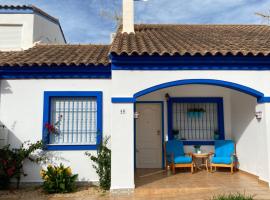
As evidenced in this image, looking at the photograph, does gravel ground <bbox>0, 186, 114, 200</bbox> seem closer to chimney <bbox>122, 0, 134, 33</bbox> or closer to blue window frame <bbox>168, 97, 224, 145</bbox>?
blue window frame <bbox>168, 97, 224, 145</bbox>

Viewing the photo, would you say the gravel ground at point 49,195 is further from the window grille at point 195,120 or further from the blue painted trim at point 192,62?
the window grille at point 195,120

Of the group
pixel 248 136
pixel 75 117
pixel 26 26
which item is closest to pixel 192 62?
pixel 248 136

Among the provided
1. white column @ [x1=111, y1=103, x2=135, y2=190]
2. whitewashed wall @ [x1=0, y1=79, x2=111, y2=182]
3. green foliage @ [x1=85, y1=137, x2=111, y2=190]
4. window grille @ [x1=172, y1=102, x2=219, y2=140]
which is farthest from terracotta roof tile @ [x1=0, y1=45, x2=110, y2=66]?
window grille @ [x1=172, y1=102, x2=219, y2=140]

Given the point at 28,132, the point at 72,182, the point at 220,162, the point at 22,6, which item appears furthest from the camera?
the point at 22,6

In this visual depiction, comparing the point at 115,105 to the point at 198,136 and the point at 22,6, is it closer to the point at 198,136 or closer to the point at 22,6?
the point at 198,136

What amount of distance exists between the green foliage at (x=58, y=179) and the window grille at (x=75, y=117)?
1247 mm

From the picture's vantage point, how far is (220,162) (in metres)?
9.41

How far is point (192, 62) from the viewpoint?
760cm

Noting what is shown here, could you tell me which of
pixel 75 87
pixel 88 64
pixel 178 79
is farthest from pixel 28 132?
pixel 178 79

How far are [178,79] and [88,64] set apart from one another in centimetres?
300

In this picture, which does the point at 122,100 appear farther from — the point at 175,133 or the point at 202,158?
the point at 202,158

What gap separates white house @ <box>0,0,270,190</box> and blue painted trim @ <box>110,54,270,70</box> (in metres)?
0.03

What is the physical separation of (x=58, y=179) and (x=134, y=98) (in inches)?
128

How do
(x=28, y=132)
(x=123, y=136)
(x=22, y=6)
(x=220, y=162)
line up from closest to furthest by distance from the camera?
1. (x=123, y=136)
2. (x=28, y=132)
3. (x=220, y=162)
4. (x=22, y=6)
